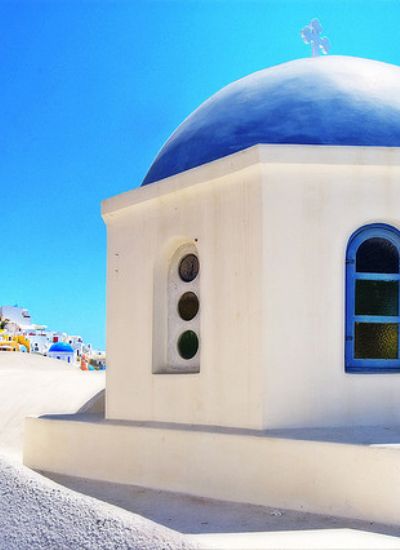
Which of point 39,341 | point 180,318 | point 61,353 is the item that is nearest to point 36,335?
point 39,341

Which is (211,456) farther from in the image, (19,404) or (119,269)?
(19,404)

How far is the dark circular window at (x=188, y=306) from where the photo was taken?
6677 mm

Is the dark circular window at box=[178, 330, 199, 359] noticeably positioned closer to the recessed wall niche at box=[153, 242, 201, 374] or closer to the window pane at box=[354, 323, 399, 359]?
the recessed wall niche at box=[153, 242, 201, 374]

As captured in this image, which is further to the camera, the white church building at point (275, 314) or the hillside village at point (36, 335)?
the hillside village at point (36, 335)

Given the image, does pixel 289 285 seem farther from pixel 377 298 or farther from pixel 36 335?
pixel 36 335

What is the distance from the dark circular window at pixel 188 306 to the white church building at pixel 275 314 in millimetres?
13

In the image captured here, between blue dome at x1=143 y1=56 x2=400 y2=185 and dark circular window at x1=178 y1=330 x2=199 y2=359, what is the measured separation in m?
1.66

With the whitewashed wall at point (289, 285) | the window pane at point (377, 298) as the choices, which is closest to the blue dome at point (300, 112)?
the whitewashed wall at point (289, 285)

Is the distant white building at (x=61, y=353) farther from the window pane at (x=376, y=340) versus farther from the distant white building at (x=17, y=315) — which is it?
the window pane at (x=376, y=340)

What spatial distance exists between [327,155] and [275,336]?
1535 millimetres

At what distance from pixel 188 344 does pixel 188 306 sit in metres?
0.37

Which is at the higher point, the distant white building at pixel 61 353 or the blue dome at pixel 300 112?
the blue dome at pixel 300 112

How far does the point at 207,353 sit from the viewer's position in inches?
241

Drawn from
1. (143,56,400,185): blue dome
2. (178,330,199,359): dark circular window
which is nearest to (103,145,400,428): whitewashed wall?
(178,330,199,359): dark circular window
